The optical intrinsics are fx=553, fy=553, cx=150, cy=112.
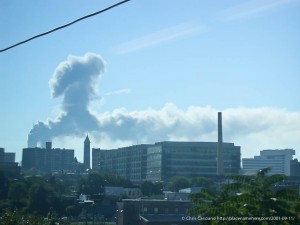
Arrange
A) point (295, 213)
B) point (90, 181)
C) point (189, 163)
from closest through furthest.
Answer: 1. point (295, 213)
2. point (90, 181)
3. point (189, 163)

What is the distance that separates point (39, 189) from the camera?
89250mm

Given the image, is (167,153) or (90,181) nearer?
(90,181)

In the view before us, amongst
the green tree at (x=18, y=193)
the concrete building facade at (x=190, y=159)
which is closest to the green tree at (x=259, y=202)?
the green tree at (x=18, y=193)

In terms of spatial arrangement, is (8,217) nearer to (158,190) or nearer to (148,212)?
(148,212)

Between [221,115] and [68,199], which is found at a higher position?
[221,115]

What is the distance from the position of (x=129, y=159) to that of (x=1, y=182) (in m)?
88.6

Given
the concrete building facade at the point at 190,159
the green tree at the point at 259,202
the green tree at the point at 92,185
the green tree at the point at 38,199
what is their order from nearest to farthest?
1. the green tree at the point at 259,202
2. the green tree at the point at 38,199
3. the green tree at the point at 92,185
4. the concrete building facade at the point at 190,159

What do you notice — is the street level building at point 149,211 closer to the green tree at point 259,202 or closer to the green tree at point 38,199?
the green tree at point 38,199

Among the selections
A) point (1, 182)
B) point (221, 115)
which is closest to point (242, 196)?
point (1, 182)

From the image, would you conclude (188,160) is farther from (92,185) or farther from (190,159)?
(92,185)

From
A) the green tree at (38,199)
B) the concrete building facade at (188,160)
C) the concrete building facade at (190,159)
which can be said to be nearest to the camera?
the green tree at (38,199)

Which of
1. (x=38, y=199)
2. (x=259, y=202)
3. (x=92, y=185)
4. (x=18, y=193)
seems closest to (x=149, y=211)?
(x=38, y=199)

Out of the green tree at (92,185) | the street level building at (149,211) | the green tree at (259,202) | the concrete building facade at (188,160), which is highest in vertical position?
the concrete building facade at (188,160)

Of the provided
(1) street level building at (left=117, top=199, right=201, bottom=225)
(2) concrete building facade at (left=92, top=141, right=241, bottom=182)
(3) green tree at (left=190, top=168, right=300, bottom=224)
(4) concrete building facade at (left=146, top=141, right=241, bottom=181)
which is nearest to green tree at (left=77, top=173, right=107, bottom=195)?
(2) concrete building facade at (left=92, top=141, right=241, bottom=182)
